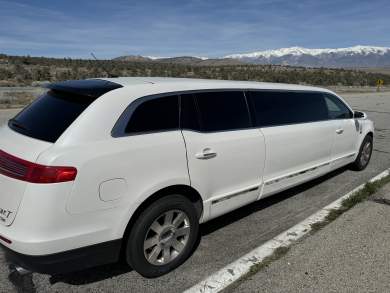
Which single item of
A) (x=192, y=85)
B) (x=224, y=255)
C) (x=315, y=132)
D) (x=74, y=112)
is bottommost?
(x=224, y=255)

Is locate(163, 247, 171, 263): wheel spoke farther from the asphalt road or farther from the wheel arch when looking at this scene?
the wheel arch

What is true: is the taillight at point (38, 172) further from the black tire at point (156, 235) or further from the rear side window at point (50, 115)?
the black tire at point (156, 235)

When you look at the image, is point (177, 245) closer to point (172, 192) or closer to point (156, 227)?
point (156, 227)

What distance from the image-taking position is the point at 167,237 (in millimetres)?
3188

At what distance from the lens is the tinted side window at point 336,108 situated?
557 cm

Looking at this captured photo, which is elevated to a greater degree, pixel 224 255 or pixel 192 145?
pixel 192 145

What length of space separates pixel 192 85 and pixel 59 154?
1.49 meters

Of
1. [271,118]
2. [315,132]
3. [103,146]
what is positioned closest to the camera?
[103,146]

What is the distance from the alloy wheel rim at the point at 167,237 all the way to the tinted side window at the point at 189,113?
781 mm

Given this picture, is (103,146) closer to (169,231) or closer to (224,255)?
(169,231)

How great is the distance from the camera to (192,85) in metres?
3.52

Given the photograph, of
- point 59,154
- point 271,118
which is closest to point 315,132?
point 271,118

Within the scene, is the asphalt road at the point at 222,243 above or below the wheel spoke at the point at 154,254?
Result: below

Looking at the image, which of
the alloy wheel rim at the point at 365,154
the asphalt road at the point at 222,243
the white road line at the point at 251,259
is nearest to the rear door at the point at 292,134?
the asphalt road at the point at 222,243
